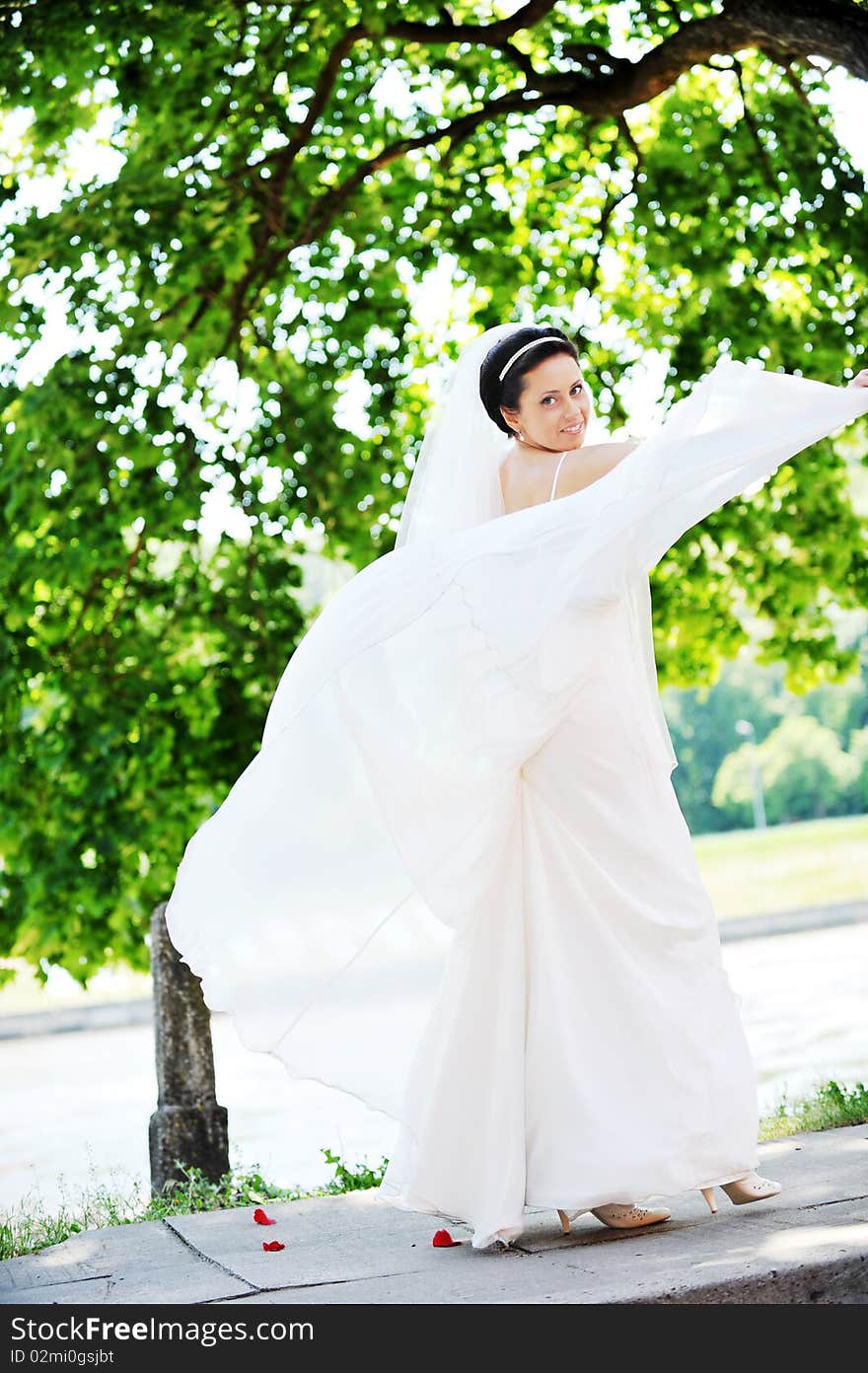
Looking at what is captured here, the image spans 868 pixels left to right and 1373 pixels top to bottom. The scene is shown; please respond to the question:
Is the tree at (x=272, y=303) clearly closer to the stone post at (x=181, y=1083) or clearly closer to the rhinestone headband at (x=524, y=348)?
the stone post at (x=181, y=1083)

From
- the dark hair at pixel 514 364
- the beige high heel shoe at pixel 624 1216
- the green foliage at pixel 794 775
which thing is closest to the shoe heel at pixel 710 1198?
the beige high heel shoe at pixel 624 1216

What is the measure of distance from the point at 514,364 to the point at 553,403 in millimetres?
170

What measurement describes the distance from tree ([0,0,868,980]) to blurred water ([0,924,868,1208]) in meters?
2.30

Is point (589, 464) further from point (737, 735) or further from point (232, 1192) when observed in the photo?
point (737, 735)

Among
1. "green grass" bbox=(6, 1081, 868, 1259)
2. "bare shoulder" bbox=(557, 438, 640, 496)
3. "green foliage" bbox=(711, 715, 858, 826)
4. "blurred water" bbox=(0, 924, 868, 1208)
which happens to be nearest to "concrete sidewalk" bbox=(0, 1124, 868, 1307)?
"green grass" bbox=(6, 1081, 868, 1259)

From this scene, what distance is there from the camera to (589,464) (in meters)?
4.37

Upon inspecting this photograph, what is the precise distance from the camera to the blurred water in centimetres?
1046

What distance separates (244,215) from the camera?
8156 millimetres

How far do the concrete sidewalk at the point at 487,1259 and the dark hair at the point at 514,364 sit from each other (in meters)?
2.32

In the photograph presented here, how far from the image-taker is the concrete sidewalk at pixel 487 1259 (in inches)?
134

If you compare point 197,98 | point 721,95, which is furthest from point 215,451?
point 721,95

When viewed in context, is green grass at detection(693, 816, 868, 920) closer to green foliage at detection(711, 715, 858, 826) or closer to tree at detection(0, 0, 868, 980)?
green foliage at detection(711, 715, 858, 826)

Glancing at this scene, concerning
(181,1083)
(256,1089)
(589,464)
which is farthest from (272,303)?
(256,1089)
